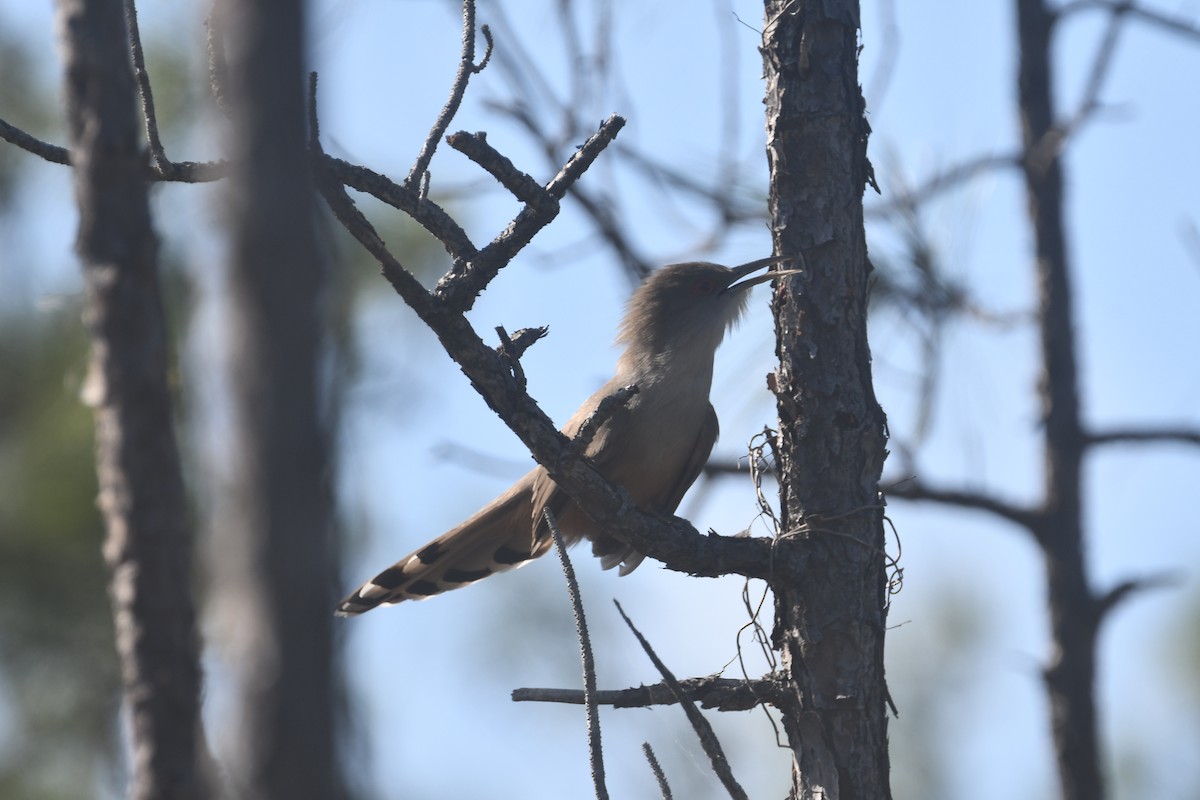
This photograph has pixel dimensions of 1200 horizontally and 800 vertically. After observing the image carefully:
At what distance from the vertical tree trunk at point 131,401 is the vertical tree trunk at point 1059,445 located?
4774mm

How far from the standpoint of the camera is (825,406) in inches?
137

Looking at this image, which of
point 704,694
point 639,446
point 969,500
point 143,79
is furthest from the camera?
point 969,500

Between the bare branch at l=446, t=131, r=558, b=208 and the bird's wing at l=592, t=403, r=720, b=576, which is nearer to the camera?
the bare branch at l=446, t=131, r=558, b=208

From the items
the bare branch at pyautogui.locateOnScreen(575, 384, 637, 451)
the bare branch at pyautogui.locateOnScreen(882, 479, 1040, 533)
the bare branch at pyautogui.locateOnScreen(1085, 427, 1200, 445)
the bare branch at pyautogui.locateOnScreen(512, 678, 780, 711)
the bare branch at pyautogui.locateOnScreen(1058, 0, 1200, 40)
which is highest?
the bare branch at pyautogui.locateOnScreen(1058, 0, 1200, 40)

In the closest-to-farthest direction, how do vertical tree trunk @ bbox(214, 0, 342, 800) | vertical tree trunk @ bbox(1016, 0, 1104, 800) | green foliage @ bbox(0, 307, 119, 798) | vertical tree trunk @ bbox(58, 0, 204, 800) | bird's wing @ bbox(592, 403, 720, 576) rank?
vertical tree trunk @ bbox(214, 0, 342, 800), vertical tree trunk @ bbox(58, 0, 204, 800), bird's wing @ bbox(592, 403, 720, 576), vertical tree trunk @ bbox(1016, 0, 1104, 800), green foliage @ bbox(0, 307, 119, 798)

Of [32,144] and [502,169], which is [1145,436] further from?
[32,144]

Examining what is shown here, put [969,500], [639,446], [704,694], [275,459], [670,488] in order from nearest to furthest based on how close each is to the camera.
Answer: [275,459], [704,694], [639,446], [670,488], [969,500]

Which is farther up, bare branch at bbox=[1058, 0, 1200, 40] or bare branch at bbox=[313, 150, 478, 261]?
bare branch at bbox=[1058, 0, 1200, 40]

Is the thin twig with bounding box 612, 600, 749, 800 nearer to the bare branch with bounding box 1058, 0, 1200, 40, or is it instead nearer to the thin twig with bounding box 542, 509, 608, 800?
the thin twig with bounding box 542, 509, 608, 800

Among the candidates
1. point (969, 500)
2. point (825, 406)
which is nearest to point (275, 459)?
point (825, 406)

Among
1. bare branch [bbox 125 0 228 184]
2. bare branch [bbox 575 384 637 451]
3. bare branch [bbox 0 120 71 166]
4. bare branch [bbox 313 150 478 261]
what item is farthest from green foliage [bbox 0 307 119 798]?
bare branch [bbox 575 384 637 451]

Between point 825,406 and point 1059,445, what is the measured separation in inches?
115

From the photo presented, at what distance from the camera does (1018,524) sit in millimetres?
5805

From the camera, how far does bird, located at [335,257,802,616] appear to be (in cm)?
478
